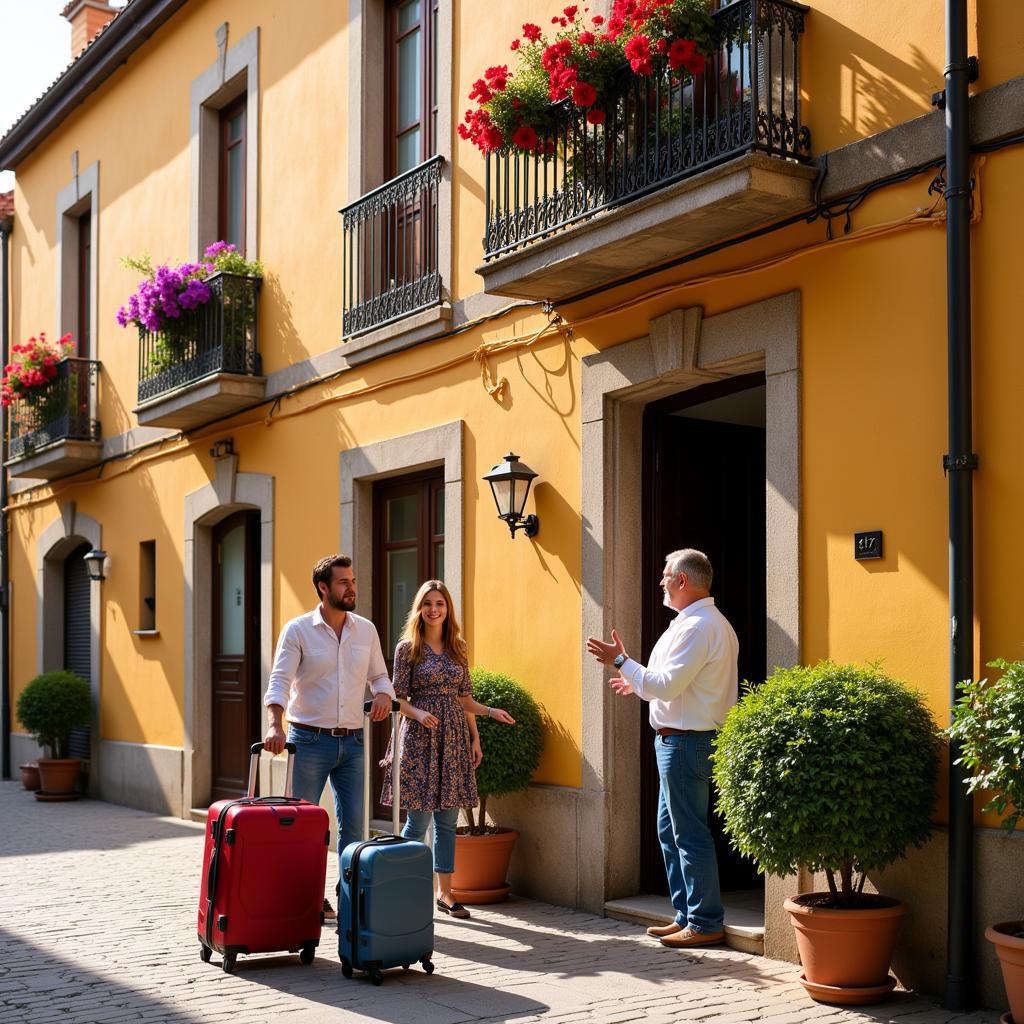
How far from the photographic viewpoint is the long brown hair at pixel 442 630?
7676mm

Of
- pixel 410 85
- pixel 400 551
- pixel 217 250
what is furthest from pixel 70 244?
pixel 400 551

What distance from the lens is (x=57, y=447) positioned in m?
15.3

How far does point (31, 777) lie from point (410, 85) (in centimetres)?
922

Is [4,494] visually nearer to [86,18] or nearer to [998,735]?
[86,18]

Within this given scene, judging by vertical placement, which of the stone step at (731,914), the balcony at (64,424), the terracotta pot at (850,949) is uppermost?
the balcony at (64,424)

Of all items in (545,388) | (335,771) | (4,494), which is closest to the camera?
(335,771)

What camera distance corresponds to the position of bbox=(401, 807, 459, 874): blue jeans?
763cm

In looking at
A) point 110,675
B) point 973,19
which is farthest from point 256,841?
point 110,675

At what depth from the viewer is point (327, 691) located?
24.5 ft

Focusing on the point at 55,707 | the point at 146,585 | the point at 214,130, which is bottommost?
the point at 55,707

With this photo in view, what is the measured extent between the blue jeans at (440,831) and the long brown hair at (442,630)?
2.66 feet

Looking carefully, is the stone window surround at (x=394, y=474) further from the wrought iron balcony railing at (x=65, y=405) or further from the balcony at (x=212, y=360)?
the wrought iron balcony railing at (x=65, y=405)

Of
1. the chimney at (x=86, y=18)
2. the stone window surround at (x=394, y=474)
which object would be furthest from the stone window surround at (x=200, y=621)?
the chimney at (x=86, y=18)

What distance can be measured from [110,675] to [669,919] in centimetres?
913
